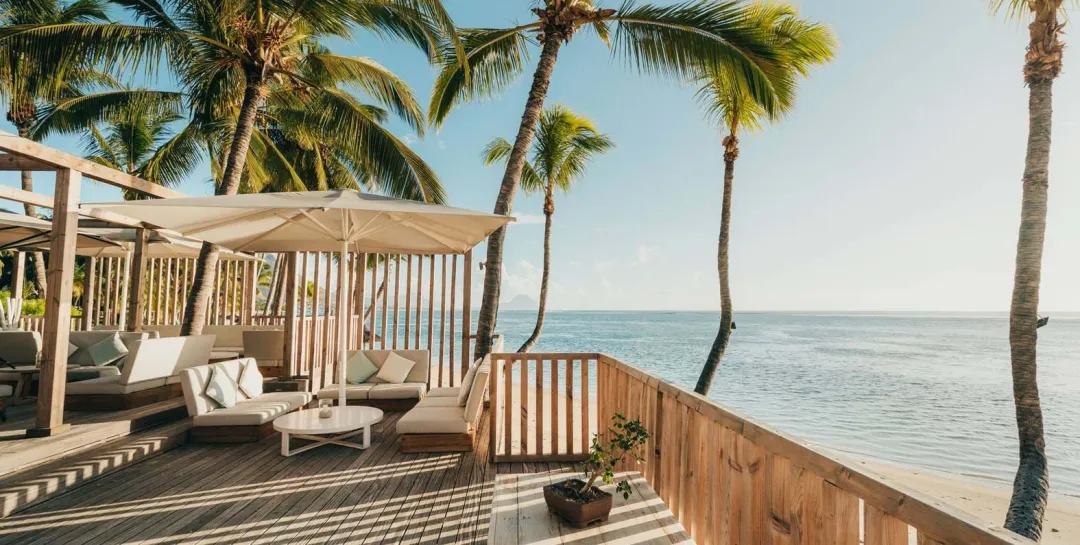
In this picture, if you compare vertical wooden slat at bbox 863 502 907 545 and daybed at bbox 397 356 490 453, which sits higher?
vertical wooden slat at bbox 863 502 907 545

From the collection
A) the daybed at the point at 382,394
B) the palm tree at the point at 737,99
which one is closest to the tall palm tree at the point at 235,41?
the daybed at the point at 382,394

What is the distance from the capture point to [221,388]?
463cm

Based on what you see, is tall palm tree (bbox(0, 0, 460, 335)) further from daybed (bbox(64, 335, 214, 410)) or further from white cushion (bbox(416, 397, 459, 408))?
white cushion (bbox(416, 397, 459, 408))

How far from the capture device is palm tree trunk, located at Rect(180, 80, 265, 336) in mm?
6016

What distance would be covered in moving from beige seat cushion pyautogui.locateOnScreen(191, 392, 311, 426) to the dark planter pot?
3452 mm

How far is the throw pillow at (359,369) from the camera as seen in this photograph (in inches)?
240

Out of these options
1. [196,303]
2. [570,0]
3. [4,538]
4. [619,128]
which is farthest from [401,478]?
[619,128]

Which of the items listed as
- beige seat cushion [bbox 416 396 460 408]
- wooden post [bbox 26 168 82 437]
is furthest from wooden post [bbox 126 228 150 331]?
beige seat cushion [bbox 416 396 460 408]

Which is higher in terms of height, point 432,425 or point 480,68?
point 480,68

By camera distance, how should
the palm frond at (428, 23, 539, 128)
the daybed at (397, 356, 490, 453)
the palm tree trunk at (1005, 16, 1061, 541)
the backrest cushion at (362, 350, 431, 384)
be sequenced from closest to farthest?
the daybed at (397, 356, 490, 453), the palm tree trunk at (1005, 16, 1061, 541), the backrest cushion at (362, 350, 431, 384), the palm frond at (428, 23, 539, 128)

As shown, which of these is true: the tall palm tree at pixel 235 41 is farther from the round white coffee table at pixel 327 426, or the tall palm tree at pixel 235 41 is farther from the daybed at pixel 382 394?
the round white coffee table at pixel 327 426

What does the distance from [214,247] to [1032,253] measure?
9031 mm

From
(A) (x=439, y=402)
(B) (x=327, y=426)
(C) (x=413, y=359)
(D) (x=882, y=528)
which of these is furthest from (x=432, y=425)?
(D) (x=882, y=528)

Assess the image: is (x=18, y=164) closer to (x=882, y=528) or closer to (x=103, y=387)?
(x=103, y=387)
